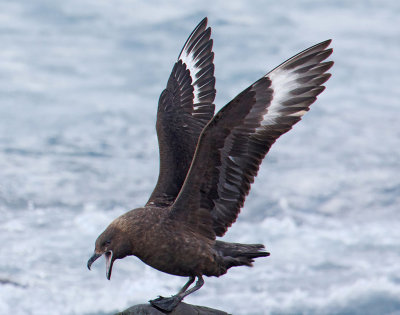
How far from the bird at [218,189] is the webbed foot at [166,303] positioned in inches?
0.4

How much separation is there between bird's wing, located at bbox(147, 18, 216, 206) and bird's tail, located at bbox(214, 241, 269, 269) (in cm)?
111

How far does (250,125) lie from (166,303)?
208 cm

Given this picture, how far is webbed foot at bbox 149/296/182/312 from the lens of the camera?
8.80 m

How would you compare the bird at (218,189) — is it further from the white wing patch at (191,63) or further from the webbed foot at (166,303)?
the white wing patch at (191,63)

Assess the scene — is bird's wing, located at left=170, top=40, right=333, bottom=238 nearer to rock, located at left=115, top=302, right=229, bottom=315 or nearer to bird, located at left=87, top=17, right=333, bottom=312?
bird, located at left=87, top=17, right=333, bottom=312

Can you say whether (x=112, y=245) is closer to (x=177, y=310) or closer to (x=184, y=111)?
(x=177, y=310)

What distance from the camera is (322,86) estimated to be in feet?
28.3

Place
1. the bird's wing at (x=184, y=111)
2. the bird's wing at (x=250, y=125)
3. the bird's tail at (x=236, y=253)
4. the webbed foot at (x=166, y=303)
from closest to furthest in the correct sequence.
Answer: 1. the bird's wing at (x=250, y=125)
2. the webbed foot at (x=166, y=303)
3. the bird's tail at (x=236, y=253)
4. the bird's wing at (x=184, y=111)

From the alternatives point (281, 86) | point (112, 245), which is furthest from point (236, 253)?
point (281, 86)

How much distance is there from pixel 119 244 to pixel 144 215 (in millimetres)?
493

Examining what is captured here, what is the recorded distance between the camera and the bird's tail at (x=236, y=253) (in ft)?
30.3

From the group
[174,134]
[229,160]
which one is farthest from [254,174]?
[174,134]

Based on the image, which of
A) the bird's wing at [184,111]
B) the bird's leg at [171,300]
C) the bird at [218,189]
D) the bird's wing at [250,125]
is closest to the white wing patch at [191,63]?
the bird's wing at [184,111]

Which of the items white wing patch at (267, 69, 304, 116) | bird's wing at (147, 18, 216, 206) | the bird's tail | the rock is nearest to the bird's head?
the rock
